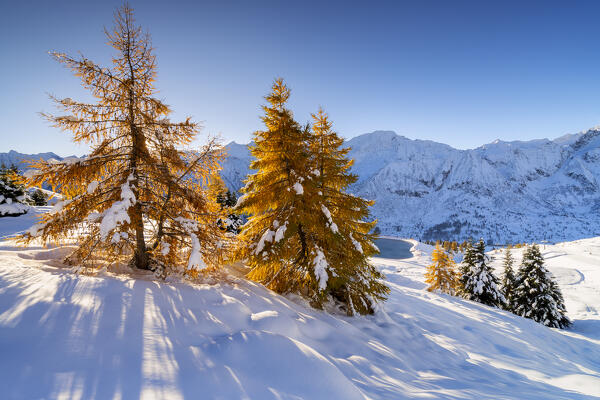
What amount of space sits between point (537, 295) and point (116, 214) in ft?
122

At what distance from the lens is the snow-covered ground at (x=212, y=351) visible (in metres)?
2.93

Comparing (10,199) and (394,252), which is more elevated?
(10,199)

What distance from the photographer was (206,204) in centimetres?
804

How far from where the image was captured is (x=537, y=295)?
1025 inches

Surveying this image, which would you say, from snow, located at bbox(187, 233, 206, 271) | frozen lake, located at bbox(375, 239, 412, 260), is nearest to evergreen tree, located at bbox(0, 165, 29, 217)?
snow, located at bbox(187, 233, 206, 271)

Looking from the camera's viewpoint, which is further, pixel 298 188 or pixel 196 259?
pixel 298 188

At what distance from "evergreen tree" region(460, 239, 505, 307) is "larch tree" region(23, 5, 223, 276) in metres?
28.1

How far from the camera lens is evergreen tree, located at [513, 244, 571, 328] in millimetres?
25438

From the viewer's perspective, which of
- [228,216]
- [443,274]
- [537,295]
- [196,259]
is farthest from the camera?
[443,274]

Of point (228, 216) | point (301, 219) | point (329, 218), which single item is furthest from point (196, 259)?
point (228, 216)

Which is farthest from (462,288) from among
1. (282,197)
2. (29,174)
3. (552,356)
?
(29,174)

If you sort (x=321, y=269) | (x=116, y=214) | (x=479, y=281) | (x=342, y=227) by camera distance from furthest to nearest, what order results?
(x=479, y=281) → (x=342, y=227) → (x=321, y=269) → (x=116, y=214)

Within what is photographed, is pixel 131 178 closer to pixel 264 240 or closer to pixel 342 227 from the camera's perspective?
pixel 264 240

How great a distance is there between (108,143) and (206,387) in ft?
23.2
